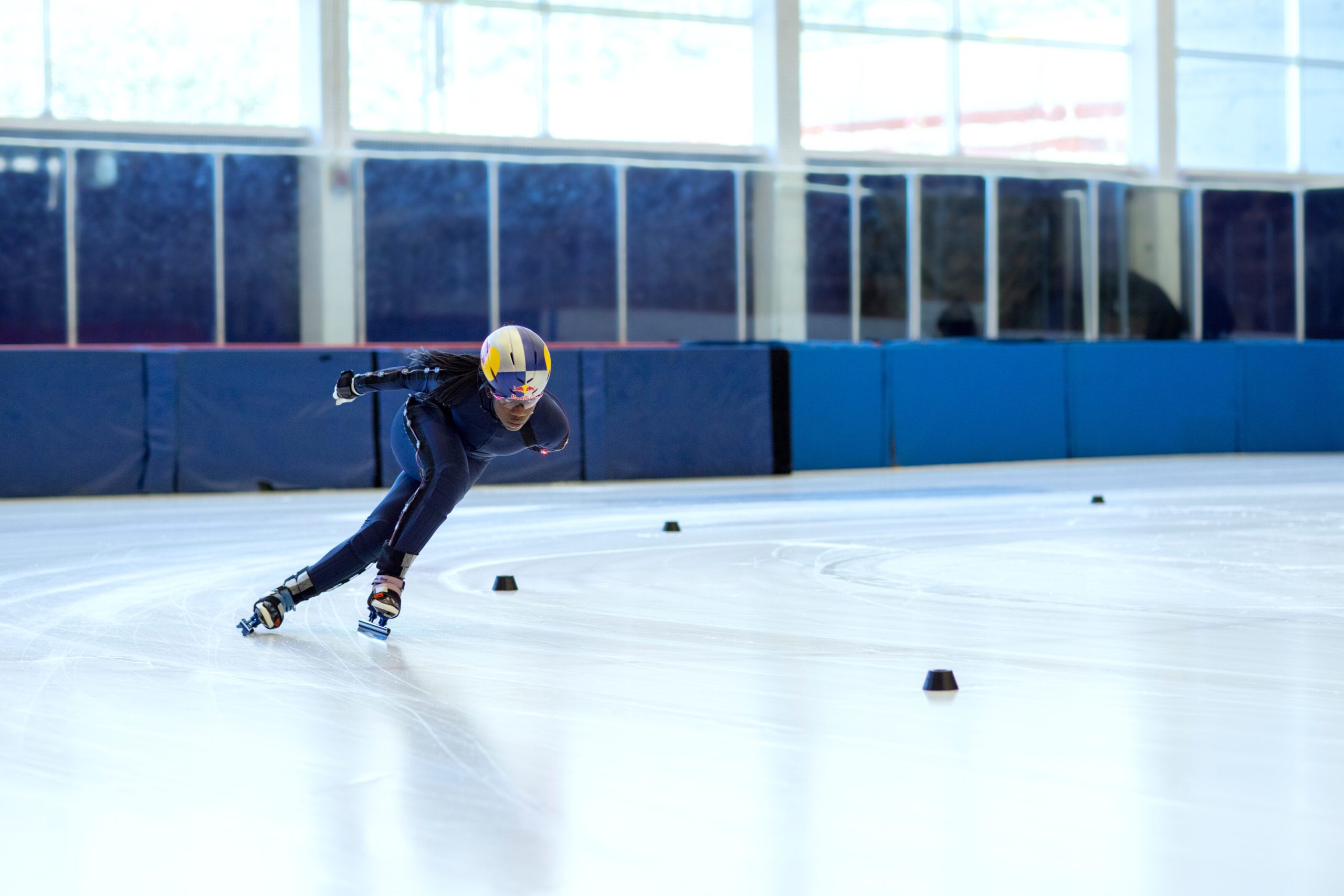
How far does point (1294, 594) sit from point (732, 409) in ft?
31.2

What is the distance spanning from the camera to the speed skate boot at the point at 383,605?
5.69m

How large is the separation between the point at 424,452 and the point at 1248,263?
19162mm

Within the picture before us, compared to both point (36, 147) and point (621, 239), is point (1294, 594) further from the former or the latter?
point (36, 147)

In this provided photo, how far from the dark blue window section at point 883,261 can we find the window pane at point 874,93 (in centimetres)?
129

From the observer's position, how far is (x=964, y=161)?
21.5 metres

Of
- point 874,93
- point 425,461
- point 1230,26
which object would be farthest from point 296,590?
point 1230,26

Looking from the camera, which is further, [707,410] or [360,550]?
[707,410]

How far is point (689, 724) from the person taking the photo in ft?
13.9

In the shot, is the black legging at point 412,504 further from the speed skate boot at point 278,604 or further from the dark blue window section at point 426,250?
the dark blue window section at point 426,250

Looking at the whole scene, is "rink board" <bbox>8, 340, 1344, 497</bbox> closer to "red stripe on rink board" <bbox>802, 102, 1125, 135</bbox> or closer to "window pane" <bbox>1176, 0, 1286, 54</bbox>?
"red stripe on rink board" <bbox>802, 102, 1125, 135</bbox>

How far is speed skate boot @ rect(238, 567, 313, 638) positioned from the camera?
5898 millimetres

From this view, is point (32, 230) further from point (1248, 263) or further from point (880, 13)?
point (1248, 263)

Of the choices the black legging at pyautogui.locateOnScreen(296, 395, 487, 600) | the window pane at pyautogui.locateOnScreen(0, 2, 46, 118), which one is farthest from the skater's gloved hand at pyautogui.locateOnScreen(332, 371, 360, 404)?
the window pane at pyautogui.locateOnScreen(0, 2, 46, 118)

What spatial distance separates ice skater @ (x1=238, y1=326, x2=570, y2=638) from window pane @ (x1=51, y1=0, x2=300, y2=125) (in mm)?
13312
